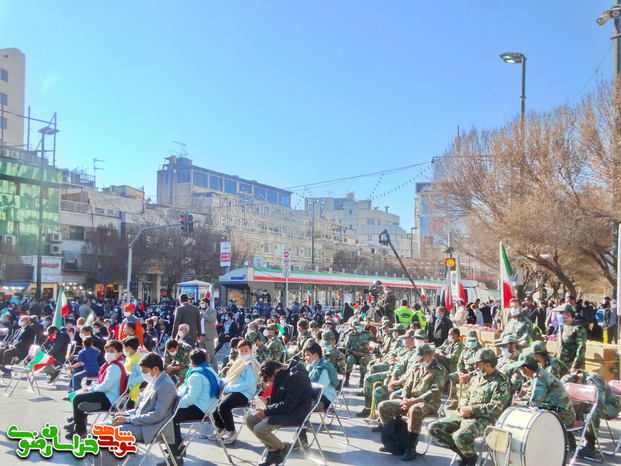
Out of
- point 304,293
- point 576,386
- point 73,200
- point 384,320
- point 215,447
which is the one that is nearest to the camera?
point 576,386

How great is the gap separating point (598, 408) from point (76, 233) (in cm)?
5219

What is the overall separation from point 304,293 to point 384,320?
22.7 meters

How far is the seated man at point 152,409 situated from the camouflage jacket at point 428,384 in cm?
317

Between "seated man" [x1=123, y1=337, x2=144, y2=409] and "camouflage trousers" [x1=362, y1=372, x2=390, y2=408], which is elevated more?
"seated man" [x1=123, y1=337, x2=144, y2=409]

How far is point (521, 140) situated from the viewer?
2389 cm

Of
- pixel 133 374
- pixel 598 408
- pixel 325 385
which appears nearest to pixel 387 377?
pixel 325 385

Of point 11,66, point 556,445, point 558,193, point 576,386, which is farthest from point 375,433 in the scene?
point 11,66

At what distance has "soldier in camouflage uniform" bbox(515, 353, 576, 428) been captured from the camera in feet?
21.5

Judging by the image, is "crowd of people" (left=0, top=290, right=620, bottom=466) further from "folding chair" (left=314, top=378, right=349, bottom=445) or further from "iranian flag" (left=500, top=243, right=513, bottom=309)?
"iranian flag" (left=500, top=243, right=513, bottom=309)

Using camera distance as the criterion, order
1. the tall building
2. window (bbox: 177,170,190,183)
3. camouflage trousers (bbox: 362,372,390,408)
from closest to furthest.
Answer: camouflage trousers (bbox: 362,372,390,408)
the tall building
window (bbox: 177,170,190,183)

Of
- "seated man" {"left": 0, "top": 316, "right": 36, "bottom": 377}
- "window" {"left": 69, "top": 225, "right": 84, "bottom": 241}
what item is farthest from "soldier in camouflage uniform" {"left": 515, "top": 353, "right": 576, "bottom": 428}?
"window" {"left": 69, "top": 225, "right": 84, "bottom": 241}

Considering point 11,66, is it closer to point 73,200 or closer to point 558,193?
point 73,200

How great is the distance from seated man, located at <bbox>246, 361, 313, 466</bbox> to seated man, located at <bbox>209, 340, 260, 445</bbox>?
99 cm

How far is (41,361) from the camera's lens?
12.5 m
